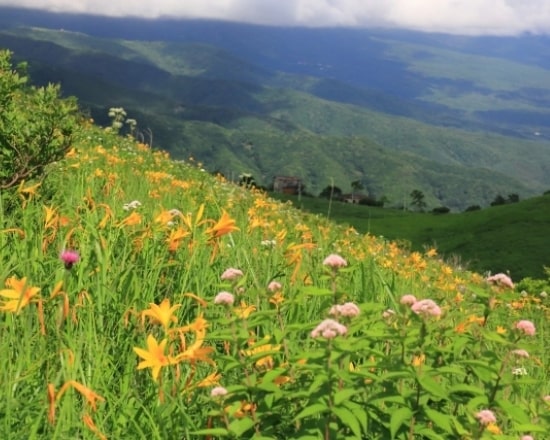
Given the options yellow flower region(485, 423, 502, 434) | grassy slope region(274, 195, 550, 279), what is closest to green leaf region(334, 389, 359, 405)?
yellow flower region(485, 423, 502, 434)

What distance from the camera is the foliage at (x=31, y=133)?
5.40 meters

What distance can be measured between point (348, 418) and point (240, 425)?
39cm

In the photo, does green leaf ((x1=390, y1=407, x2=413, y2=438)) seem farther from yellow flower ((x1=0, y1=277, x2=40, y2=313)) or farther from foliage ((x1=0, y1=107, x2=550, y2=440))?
yellow flower ((x1=0, y1=277, x2=40, y2=313))

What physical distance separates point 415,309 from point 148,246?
221 cm

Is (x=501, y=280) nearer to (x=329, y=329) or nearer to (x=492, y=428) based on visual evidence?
(x=492, y=428)

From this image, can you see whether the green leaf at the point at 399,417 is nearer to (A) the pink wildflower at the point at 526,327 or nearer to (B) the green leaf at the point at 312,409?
(B) the green leaf at the point at 312,409

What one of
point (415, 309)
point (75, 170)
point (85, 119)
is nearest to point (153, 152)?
point (85, 119)

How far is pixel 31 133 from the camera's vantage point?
213 inches

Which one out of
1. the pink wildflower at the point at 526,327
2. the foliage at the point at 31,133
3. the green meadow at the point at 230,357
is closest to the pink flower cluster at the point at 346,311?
the green meadow at the point at 230,357

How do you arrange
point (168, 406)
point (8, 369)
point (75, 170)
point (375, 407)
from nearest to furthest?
1. point (375, 407)
2. point (168, 406)
3. point (8, 369)
4. point (75, 170)

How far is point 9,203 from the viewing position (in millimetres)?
5070

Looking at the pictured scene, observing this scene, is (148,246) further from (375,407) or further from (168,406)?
(375,407)

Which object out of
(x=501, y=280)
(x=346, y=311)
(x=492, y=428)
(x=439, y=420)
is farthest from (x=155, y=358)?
(x=501, y=280)

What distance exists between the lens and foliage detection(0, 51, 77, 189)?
5402 mm
